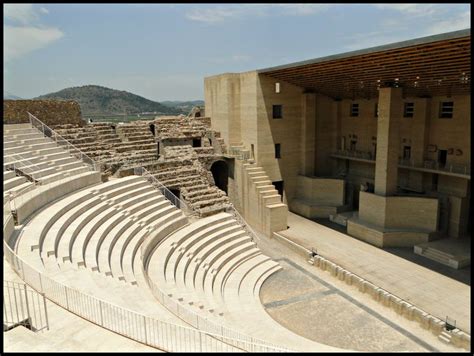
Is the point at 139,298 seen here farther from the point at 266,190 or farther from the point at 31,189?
the point at 266,190

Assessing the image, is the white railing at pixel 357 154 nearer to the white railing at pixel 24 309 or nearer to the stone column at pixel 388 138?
A: the stone column at pixel 388 138

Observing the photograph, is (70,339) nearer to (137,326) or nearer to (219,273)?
(137,326)

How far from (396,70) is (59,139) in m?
18.8

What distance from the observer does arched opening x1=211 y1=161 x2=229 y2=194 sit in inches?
1093

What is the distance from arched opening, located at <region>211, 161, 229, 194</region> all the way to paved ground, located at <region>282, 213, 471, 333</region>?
22.2ft

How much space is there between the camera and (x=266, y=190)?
80.5ft

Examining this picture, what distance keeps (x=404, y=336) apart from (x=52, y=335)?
464 inches

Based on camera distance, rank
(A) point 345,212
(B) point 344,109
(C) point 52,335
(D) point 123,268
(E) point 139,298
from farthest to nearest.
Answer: (B) point 344,109 → (A) point 345,212 → (D) point 123,268 → (E) point 139,298 → (C) point 52,335

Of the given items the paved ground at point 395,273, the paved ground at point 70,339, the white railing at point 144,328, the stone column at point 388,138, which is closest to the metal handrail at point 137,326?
the white railing at point 144,328

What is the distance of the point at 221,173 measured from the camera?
2841 centimetres

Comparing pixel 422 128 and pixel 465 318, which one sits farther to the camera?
pixel 422 128

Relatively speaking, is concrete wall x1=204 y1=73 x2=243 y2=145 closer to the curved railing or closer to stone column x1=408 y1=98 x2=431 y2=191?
stone column x1=408 y1=98 x2=431 y2=191

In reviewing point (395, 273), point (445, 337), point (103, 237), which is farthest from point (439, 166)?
point (103, 237)

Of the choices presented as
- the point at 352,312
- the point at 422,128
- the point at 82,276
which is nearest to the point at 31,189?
the point at 82,276
